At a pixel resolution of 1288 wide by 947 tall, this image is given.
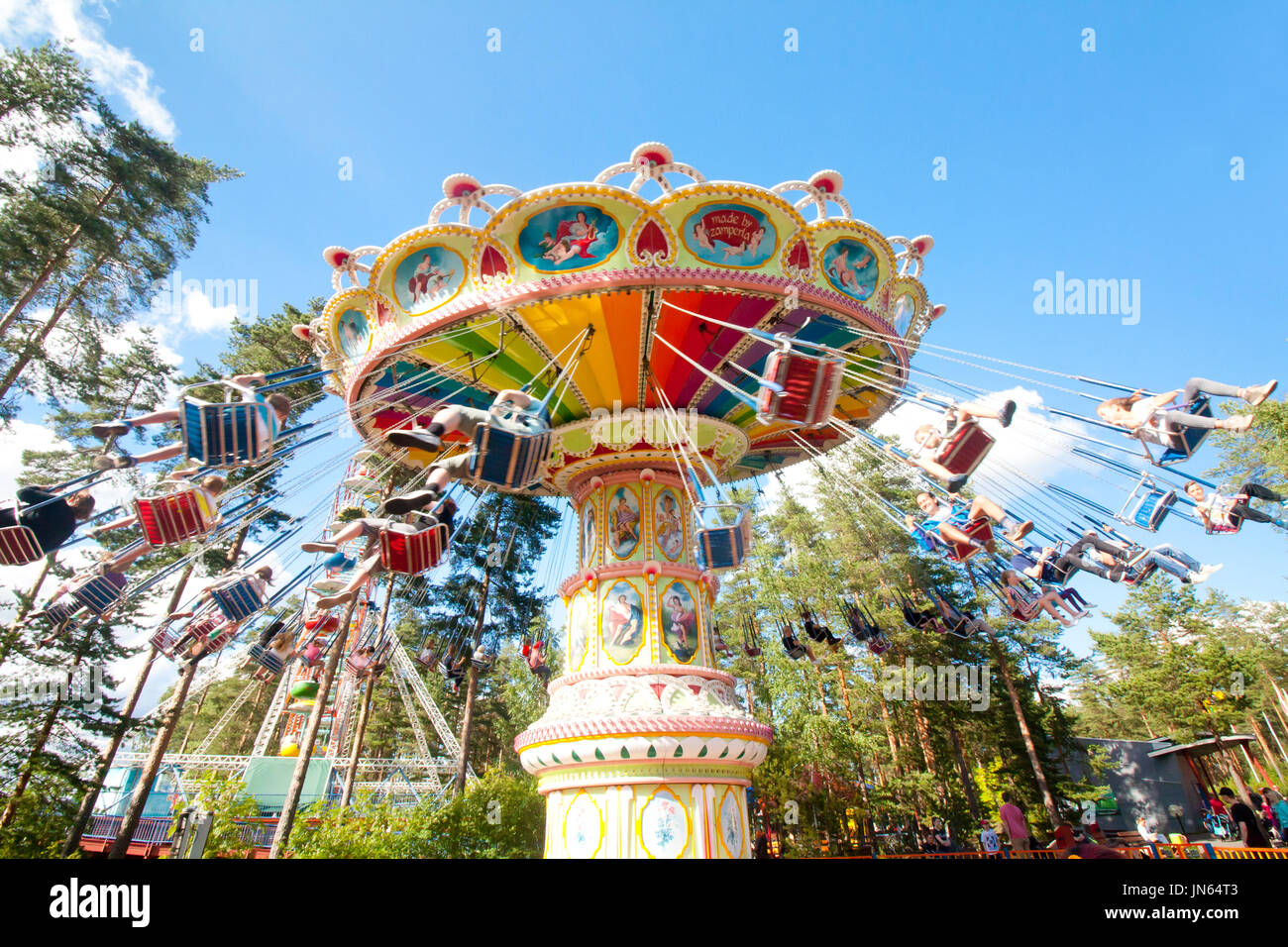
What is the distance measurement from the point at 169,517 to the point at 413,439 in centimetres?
345

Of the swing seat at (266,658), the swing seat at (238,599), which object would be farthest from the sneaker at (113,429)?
the swing seat at (266,658)

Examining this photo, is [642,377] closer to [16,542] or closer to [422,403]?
[422,403]

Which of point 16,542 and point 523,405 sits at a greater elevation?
point 523,405

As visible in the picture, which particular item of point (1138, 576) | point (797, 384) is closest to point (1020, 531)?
point (1138, 576)

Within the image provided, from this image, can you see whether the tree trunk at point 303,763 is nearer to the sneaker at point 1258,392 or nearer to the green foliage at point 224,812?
the green foliage at point 224,812

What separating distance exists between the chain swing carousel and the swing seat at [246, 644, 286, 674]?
11.1ft

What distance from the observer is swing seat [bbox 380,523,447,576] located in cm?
541

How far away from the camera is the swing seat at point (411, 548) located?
541 cm

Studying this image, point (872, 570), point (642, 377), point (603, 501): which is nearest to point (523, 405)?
point (642, 377)

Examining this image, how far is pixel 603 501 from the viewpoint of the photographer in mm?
10133

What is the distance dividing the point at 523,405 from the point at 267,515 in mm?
14597

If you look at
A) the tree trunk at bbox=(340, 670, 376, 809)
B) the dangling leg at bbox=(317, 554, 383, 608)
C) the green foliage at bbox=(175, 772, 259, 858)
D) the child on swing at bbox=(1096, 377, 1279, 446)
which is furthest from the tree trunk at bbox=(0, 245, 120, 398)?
the child on swing at bbox=(1096, 377, 1279, 446)

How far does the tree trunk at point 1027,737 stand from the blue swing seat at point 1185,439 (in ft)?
41.9

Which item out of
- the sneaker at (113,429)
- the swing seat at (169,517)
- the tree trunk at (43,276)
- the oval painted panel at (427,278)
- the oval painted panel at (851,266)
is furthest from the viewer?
the tree trunk at (43,276)
